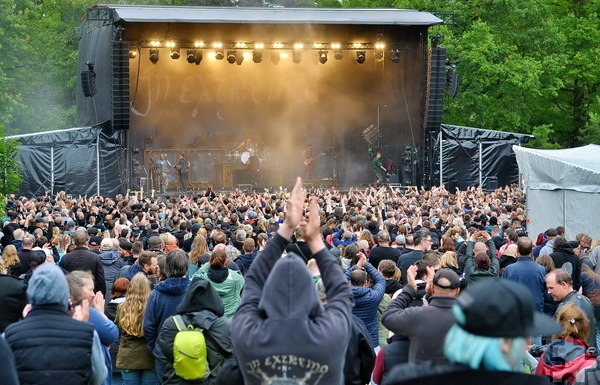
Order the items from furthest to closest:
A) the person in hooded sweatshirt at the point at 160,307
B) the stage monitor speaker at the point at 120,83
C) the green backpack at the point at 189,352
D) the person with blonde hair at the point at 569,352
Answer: the stage monitor speaker at the point at 120,83 < the person in hooded sweatshirt at the point at 160,307 < the green backpack at the point at 189,352 < the person with blonde hair at the point at 569,352

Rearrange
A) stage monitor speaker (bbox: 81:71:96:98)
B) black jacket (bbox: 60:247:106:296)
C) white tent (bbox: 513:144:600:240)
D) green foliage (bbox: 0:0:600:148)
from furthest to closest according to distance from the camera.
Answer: green foliage (bbox: 0:0:600:148) → stage monitor speaker (bbox: 81:71:96:98) → white tent (bbox: 513:144:600:240) → black jacket (bbox: 60:247:106:296)

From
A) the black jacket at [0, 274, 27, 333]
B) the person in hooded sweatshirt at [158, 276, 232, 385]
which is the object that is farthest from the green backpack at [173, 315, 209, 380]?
the black jacket at [0, 274, 27, 333]

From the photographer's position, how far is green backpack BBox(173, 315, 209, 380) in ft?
19.0

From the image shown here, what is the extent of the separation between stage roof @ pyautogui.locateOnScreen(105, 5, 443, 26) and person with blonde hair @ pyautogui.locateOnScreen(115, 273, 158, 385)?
20286mm

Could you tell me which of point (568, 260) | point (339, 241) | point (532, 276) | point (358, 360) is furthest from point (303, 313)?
point (339, 241)

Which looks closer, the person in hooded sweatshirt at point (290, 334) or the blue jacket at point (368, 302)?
the person in hooded sweatshirt at point (290, 334)

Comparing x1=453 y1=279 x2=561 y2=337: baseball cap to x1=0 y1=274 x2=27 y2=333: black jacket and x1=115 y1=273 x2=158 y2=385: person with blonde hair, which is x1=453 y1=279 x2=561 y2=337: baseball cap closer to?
x1=0 y1=274 x2=27 y2=333: black jacket

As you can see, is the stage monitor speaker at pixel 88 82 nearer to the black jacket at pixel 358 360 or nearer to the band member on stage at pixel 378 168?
the band member on stage at pixel 378 168

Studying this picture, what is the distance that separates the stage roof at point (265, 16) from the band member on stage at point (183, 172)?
16.2ft

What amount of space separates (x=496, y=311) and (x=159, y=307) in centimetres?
405

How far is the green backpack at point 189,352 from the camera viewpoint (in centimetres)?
580

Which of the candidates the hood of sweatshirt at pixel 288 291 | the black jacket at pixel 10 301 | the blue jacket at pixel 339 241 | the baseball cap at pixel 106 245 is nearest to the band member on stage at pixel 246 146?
the blue jacket at pixel 339 241

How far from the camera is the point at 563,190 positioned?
16.8 m

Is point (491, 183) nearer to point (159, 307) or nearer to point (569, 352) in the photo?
point (159, 307)
